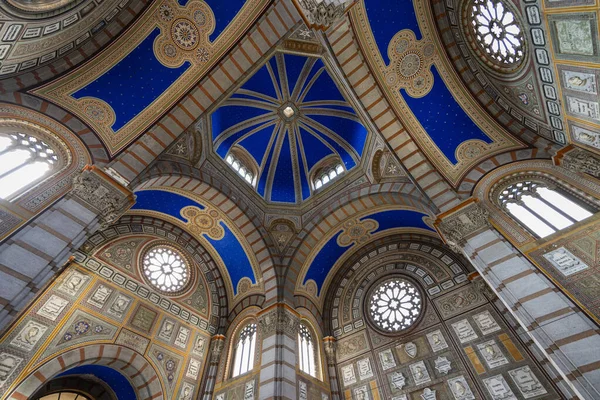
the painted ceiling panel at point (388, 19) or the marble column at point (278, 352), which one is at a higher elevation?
the painted ceiling panel at point (388, 19)

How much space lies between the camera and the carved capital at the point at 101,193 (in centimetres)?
695

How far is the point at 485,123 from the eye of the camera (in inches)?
341

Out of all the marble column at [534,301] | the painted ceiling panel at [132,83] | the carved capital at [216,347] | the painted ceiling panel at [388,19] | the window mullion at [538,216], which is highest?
the painted ceiling panel at [388,19]

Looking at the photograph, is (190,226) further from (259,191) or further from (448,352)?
(448,352)

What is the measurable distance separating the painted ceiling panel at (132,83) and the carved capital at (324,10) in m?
4.25

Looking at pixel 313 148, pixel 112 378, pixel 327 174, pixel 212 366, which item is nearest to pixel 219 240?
pixel 212 366

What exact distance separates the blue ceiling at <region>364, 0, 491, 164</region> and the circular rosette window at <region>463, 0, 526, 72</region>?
118 cm

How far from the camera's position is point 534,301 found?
567 centimetres

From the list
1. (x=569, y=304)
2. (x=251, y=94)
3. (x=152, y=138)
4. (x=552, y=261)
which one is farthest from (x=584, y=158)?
(x=251, y=94)

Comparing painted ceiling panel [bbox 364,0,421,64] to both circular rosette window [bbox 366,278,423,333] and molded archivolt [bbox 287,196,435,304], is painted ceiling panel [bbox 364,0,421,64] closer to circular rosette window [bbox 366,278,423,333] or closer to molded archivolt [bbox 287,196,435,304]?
molded archivolt [bbox 287,196,435,304]

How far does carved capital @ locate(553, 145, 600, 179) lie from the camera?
647 cm

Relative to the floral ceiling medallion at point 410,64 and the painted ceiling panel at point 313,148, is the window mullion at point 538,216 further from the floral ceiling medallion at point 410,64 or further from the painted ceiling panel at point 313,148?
the painted ceiling panel at point 313,148

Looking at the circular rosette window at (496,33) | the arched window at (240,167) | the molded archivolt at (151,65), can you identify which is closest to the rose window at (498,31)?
the circular rosette window at (496,33)

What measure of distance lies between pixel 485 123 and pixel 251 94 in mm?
9569
